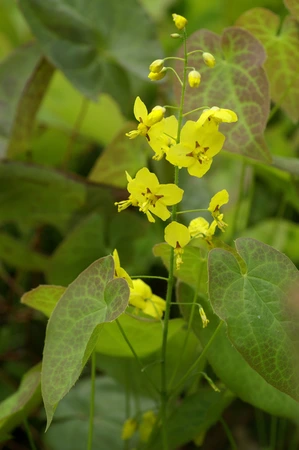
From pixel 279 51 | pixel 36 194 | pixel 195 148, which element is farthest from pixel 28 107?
pixel 195 148

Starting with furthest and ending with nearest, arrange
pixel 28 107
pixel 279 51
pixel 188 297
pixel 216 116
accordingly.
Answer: pixel 28 107 → pixel 279 51 → pixel 188 297 → pixel 216 116

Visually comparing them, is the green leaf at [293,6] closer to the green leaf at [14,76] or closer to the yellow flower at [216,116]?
the yellow flower at [216,116]

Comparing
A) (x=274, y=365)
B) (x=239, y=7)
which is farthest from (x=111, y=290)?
(x=239, y=7)

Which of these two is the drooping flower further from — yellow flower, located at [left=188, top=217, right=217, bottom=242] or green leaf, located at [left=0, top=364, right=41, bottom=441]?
green leaf, located at [left=0, top=364, right=41, bottom=441]

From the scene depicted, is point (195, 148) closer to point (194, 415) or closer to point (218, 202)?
→ point (218, 202)

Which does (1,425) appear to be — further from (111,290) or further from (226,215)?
(226,215)

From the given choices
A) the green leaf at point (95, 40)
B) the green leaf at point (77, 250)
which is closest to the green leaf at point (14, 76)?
the green leaf at point (95, 40)
